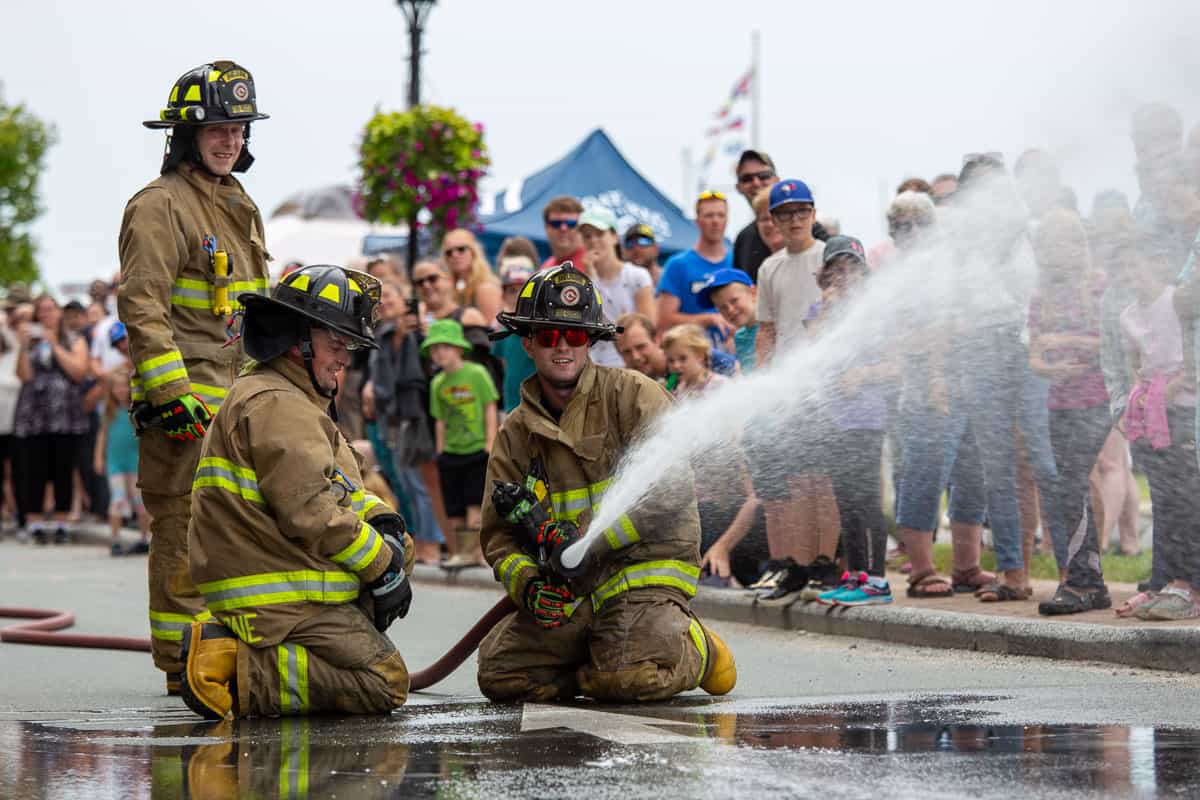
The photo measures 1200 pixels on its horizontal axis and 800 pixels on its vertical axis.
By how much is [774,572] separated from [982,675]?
273cm

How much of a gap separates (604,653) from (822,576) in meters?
3.14

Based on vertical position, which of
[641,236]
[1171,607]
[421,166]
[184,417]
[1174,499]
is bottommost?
[1171,607]

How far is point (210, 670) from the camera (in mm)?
5773

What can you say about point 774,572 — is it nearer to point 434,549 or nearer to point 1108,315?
point 1108,315

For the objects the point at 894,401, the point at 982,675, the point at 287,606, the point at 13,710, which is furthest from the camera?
the point at 894,401

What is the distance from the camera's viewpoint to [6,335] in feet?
58.0

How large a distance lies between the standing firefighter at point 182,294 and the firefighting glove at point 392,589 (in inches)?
37.6

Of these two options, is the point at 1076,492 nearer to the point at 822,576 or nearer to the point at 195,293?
the point at 822,576

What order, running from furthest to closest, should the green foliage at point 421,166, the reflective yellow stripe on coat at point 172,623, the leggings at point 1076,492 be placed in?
the green foliage at point 421,166 → the leggings at point 1076,492 → the reflective yellow stripe on coat at point 172,623

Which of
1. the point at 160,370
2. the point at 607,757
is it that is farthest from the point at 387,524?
the point at 607,757

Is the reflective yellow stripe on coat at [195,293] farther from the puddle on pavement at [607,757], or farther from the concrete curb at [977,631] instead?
the concrete curb at [977,631]

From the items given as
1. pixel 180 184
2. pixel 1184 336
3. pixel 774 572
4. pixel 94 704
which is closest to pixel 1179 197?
pixel 1184 336

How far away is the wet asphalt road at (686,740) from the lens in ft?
14.3

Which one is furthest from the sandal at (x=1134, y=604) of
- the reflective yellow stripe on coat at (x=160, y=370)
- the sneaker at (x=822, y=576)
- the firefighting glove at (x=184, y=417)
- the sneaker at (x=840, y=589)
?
the reflective yellow stripe on coat at (x=160, y=370)
